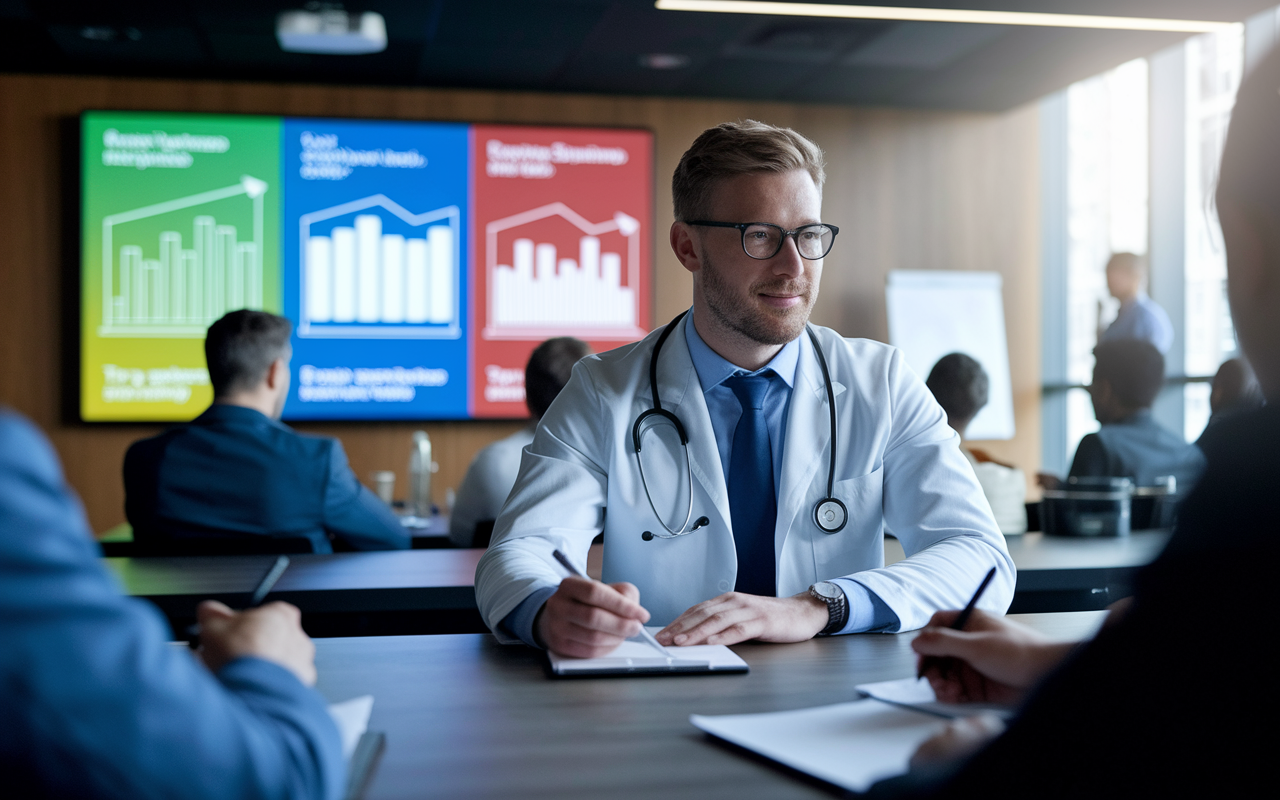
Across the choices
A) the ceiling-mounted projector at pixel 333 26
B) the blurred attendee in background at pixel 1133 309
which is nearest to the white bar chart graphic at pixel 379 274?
the ceiling-mounted projector at pixel 333 26

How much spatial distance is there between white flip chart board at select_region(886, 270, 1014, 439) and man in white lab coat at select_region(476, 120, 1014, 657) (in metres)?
4.58

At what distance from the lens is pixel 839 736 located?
3.02ft

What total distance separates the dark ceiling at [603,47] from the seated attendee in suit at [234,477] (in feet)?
8.39

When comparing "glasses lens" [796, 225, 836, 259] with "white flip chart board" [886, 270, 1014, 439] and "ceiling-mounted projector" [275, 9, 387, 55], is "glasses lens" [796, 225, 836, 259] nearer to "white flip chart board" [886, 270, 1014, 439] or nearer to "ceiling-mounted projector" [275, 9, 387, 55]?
"ceiling-mounted projector" [275, 9, 387, 55]

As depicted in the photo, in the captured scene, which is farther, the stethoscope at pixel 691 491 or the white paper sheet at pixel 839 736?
the stethoscope at pixel 691 491

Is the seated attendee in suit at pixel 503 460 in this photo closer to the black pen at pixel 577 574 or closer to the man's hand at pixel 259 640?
the black pen at pixel 577 574

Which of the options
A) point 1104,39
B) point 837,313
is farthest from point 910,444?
point 837,313

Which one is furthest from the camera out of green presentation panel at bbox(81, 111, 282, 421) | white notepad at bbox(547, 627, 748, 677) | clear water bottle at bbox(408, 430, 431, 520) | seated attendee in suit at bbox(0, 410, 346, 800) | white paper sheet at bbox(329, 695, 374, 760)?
green presentation panel at bbox(81, 111, 282, 421)

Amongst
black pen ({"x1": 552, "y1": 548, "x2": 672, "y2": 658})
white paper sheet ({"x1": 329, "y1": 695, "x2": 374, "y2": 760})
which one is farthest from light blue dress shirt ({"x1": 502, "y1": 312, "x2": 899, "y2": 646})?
white paper sheet ({"x1": 329, "y1": 695, "x2": 374, "y2": 760})

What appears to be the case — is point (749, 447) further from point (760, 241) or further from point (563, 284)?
point (563, 284)

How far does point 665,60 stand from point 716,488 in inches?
171

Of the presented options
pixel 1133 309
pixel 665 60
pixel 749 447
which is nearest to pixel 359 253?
pixel 665 60

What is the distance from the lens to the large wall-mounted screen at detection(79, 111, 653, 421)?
5.61 m

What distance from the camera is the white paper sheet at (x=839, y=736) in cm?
83
